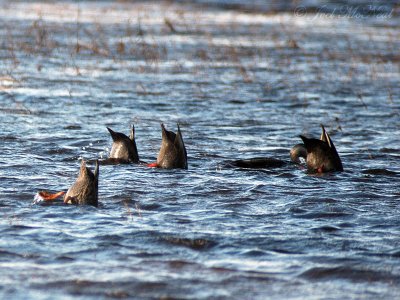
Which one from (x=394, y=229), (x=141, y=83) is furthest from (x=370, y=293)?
(x=141, y=83)

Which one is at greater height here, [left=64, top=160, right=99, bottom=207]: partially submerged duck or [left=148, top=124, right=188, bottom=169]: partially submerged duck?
[left=148, top=124, right=188, bottom=169]: partially submerged duck

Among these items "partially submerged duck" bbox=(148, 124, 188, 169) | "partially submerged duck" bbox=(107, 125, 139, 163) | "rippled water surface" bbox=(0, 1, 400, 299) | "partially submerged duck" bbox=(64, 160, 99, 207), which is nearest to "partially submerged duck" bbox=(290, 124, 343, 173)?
"rippled water surface" bbox=(0, 1, 400, 299)

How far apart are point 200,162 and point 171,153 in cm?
89

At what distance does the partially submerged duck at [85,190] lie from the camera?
311 inches

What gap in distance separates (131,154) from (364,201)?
2706 millimetres

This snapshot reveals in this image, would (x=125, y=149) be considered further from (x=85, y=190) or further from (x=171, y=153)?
(x=85, y=190)

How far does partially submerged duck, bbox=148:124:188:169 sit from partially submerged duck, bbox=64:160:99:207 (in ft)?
6.24

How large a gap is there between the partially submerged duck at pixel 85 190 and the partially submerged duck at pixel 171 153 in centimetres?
190

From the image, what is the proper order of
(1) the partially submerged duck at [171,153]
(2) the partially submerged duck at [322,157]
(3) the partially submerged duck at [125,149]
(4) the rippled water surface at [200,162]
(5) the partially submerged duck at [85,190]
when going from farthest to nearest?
(3) the partially submerged duck at [125,149] → (2) the partially submerged duck at [322,157] → (1) the partially submerged duck at [171,153] → (5) the partially submerged duck at [85,190] → (4) the rippled water surface at [200,162]

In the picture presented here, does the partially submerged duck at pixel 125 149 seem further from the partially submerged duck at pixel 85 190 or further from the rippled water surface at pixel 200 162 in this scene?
the partially submerged duck at pixel 85 190

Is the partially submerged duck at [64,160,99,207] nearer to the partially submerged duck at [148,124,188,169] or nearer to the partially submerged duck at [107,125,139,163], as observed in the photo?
the partially submerged duck at [148,124,188,169]

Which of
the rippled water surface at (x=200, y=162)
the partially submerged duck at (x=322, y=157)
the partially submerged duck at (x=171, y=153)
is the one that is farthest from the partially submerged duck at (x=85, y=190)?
the partially submerged duck at (x=322, y=157)

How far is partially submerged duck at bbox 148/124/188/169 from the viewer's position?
32.3 feet

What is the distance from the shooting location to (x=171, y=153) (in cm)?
1000
